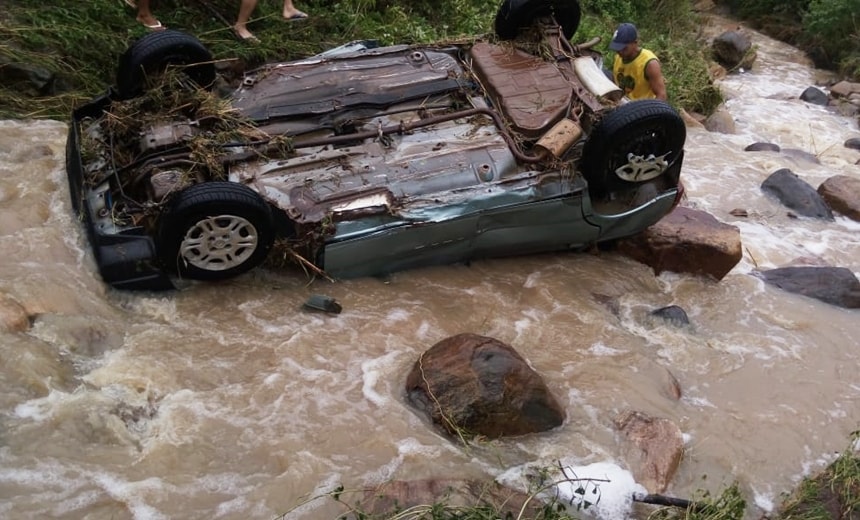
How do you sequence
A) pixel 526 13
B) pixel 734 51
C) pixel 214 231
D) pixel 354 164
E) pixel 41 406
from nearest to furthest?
pixel 41 406, pixel 214 231, pixel 354 164, pixel 526 13, pixel 734 51

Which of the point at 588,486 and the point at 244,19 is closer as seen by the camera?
the point at 588,486

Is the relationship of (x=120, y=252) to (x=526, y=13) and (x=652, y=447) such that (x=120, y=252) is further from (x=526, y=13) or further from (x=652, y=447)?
(x=526, y=13)

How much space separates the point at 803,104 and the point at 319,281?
9.30 meters

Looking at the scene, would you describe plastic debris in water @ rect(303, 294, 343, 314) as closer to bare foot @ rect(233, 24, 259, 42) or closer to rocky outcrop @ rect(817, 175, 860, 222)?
bare foot @ rect(233, 24, 259, 42)

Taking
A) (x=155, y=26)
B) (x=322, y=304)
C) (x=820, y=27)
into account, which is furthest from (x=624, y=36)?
(x=820, y=27)

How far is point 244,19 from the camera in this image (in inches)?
311

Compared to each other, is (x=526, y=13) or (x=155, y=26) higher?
(x=155, y=26)

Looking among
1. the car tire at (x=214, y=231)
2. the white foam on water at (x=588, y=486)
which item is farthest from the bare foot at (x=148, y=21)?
the white foam on water at (x=588, y=486)

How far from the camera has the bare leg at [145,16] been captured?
7.45 meters

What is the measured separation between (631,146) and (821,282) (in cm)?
249

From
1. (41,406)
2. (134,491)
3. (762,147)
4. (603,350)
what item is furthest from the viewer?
(762,147)

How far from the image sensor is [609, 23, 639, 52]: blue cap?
7.02 meters

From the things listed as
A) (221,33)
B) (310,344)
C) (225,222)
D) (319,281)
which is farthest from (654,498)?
(221,33)

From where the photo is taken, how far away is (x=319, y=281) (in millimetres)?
5441
